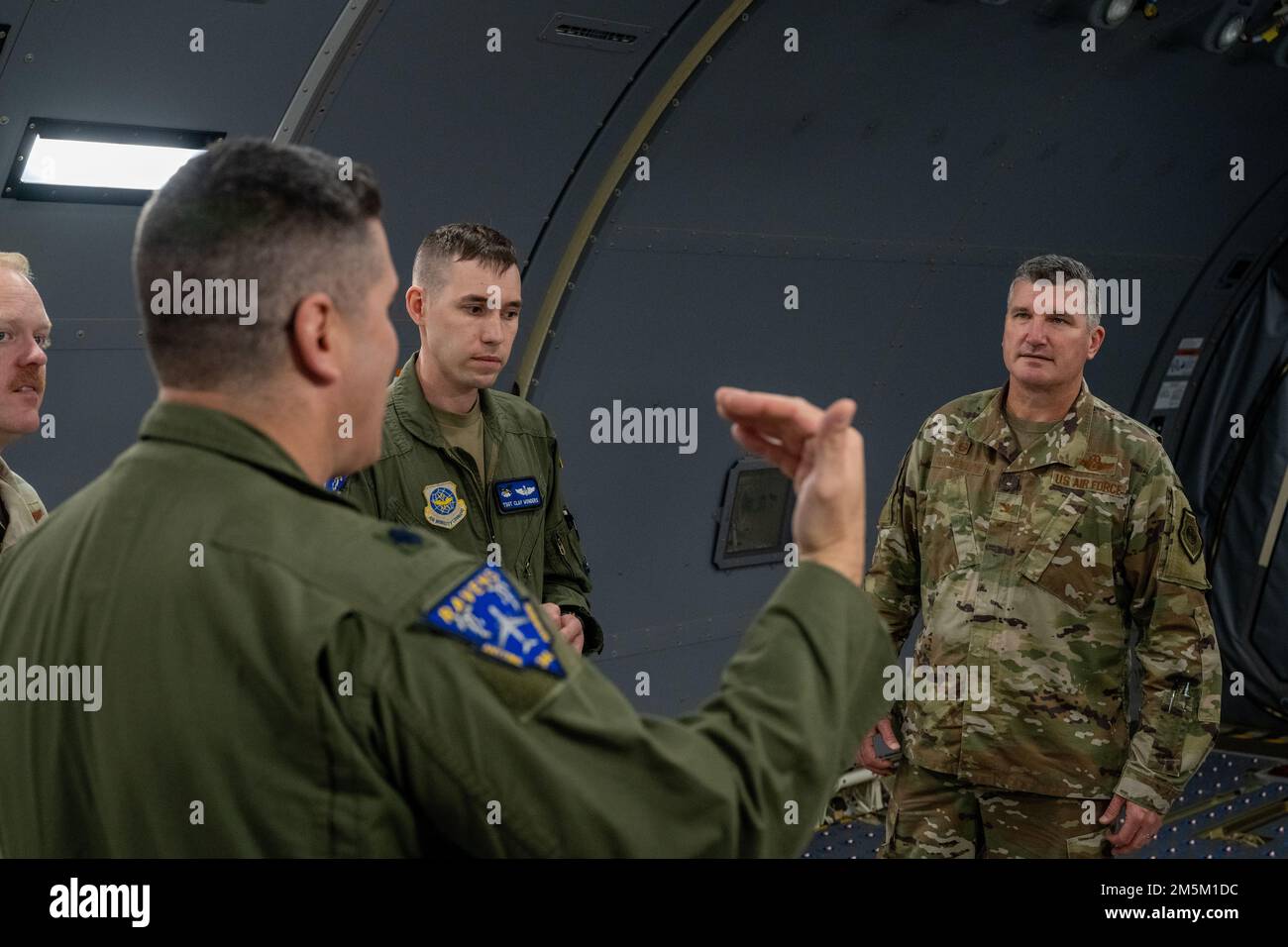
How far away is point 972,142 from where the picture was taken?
5262 millimetres

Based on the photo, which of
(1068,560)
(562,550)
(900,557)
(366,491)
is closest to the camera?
(366,491)

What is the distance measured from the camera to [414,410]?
3291 millimetres

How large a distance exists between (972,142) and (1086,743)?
270 centimetres

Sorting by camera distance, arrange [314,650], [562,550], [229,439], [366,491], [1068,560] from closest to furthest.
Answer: [314,650]
[229,439]
[366,491]
[1068,560]
[562,550]

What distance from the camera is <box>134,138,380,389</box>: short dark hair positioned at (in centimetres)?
135

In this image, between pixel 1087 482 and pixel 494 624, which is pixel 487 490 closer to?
pixel 1087 482

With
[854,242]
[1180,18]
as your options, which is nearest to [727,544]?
[854,242]

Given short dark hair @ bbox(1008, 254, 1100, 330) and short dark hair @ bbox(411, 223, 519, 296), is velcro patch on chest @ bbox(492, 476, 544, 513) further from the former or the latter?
short dark hair @ bbox(1008, 254, 1100, 330)

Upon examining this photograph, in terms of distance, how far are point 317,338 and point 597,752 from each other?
50 centimetres

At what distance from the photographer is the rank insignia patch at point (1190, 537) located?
132 inches

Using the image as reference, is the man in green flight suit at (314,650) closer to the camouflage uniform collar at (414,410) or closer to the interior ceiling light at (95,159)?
the camouflage uniform collar at (414,410)

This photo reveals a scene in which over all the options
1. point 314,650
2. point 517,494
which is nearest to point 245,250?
point 314,650

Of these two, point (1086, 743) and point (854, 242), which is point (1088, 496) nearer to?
point (1086, 743)

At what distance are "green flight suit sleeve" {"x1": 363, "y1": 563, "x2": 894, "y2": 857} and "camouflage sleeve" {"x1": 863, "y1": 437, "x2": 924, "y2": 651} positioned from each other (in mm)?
2429
